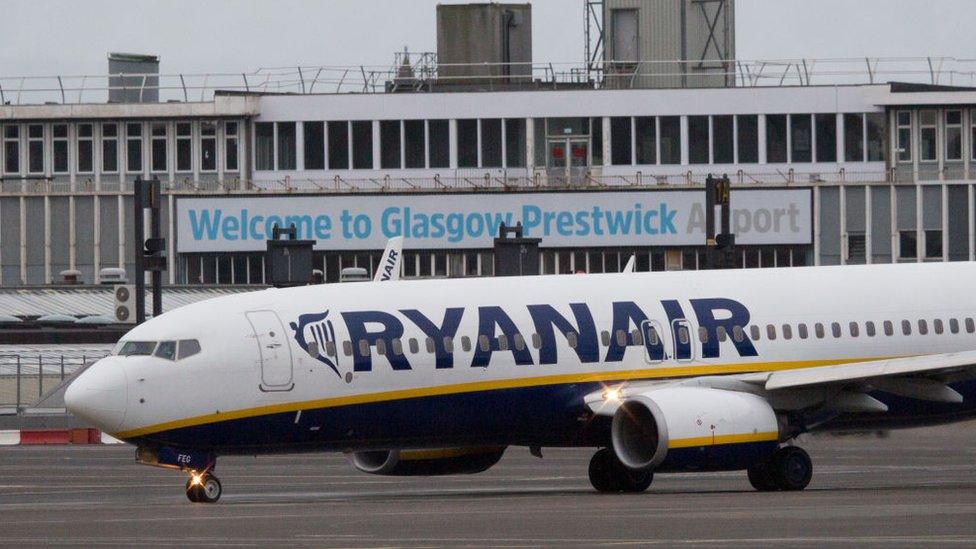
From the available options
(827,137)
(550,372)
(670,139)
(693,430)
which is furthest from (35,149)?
(693,430)

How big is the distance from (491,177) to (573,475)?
121 feet

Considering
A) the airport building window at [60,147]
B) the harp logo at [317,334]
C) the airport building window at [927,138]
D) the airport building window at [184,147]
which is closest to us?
the harp logo at [317,334]

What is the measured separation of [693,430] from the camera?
30.1m

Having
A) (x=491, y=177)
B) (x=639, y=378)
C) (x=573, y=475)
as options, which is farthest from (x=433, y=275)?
(x=639, y=378)

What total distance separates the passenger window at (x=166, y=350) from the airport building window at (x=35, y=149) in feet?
154

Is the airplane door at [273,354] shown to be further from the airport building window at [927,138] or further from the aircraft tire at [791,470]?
the airport building window at [927,138]

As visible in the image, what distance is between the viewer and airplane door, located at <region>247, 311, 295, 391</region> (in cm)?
2961

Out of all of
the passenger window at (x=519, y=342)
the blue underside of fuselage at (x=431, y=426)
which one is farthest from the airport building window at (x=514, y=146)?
the passenger window at (x=519, y=342)

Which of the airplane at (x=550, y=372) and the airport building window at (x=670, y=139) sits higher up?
the airport building window at (x=670, y=139)

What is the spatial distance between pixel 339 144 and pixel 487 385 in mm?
43087

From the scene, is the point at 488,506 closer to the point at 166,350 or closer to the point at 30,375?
the point at 166,350

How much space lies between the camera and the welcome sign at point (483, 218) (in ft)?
234

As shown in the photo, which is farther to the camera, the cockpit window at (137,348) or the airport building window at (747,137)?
the airport building window at (747,137)

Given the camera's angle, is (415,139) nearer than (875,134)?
No
